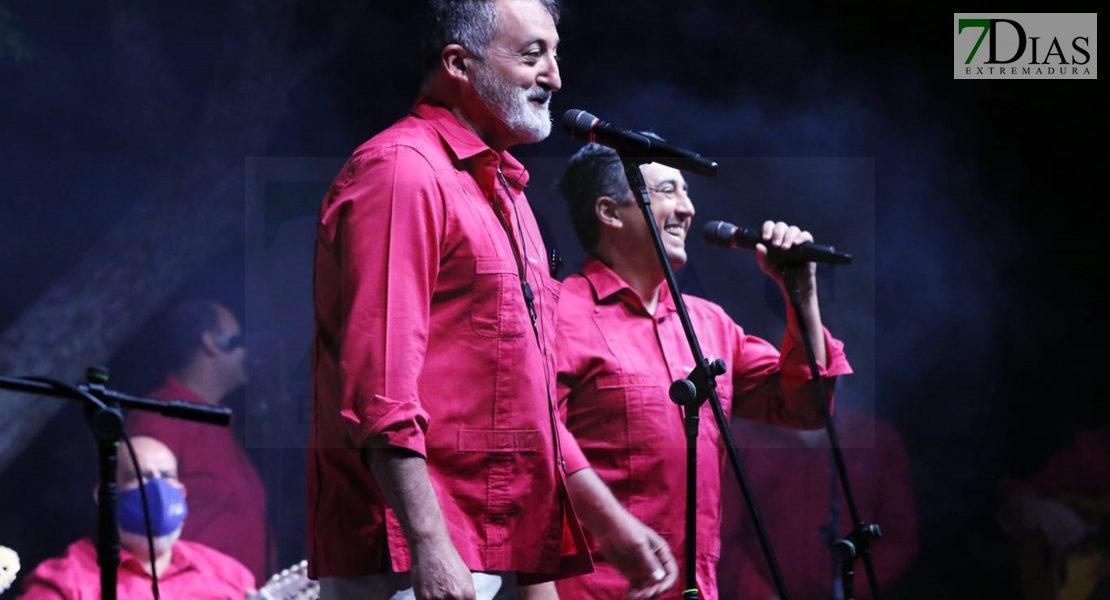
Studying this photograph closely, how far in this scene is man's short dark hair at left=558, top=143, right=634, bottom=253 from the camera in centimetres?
327

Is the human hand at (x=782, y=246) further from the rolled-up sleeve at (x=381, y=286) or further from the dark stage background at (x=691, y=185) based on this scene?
the rolled-up sleeve at (x=381, y=286)

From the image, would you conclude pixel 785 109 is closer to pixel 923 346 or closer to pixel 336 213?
pixel 923 346

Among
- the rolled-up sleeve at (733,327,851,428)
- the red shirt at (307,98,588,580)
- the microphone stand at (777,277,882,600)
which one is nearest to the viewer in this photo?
the red shirt at (307,98,588,580)

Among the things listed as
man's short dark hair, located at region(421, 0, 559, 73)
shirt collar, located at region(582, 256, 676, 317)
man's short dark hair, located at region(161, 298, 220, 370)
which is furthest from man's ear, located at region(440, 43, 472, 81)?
man's short dark hair, located at region(161, 298, 220, 370)

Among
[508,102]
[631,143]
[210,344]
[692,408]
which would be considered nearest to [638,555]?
[692,408]

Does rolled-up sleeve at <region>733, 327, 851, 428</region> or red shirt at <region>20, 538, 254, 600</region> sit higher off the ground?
rolled-up sleeve at <region>733, 327, 851, 428</region>

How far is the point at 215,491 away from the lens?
3.56 meters

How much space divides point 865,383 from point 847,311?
0.27 metres

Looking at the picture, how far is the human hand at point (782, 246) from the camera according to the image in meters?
2.77

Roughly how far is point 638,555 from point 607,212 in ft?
4.12

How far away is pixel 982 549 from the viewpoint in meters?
4.04

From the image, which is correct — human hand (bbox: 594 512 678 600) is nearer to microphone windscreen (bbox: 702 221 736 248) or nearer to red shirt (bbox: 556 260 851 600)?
red shirt (bbox: 556 260 851 600)

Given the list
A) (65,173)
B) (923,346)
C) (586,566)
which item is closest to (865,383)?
(923,346)

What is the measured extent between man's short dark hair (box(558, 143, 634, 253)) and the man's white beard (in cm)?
109
